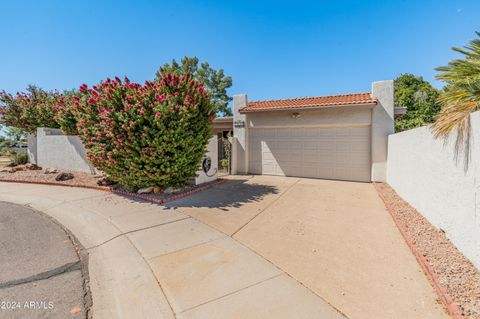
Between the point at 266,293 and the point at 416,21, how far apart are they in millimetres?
11729

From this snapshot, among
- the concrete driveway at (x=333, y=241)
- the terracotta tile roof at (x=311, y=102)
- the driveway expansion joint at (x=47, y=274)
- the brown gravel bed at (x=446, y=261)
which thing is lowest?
the driveway expansion joint at (x=47, y=274)

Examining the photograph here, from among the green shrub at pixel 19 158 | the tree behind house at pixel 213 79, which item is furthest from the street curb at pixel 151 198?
the tree behind house at pixel 213 79

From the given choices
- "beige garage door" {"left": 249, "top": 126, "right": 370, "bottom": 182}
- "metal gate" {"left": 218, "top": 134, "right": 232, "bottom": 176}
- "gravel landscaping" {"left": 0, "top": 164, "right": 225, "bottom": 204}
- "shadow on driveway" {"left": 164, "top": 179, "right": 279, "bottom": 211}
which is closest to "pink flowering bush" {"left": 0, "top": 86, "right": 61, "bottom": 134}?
"gravel landscaping" {"left": 0, "top": 164, "right": 225, "bottom": 204}

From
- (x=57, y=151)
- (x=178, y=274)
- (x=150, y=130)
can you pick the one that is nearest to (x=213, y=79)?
(x=57, y=151)

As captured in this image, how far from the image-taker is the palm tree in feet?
10.5

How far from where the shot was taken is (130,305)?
2.54m

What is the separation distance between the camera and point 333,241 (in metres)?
4.09

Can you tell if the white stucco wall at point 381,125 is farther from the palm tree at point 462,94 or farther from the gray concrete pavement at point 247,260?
the palm tree at point 462,94

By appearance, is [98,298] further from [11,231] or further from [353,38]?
[353,38]

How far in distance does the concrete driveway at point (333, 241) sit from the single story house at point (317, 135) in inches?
83.7

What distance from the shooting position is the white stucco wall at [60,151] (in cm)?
1111

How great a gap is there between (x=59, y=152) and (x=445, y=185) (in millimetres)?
15812

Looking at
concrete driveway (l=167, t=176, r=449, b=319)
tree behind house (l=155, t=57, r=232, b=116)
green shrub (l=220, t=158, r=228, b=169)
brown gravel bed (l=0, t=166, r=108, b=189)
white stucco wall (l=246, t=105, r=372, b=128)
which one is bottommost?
concrete driveway (l=167, t=176, r=449, b=319)

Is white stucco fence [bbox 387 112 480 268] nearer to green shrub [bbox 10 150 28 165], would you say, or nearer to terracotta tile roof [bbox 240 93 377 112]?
terracotta tile roof [bbox 240 93 377 112]
